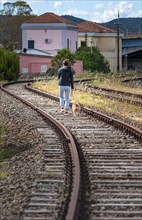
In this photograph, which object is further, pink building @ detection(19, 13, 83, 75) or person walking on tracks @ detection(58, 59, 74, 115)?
pink building @ detection(19, 13, 83, 75)

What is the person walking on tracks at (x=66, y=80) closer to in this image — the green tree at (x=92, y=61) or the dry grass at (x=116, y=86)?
the dry grass at (x=116, y=86)

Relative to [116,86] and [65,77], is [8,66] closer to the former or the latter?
[116,86]

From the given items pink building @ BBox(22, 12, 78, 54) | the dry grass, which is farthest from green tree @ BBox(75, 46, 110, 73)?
the dry grass

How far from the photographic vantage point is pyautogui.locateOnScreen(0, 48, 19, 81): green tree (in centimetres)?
4894

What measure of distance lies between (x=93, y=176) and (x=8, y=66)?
40.2 meters

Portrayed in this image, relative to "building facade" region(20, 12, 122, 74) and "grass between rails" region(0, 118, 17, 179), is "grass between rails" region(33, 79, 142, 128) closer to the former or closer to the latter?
"grass between rails" region(0, 118, 17, 179)

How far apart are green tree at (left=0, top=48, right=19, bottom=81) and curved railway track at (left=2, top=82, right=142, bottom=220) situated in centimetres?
3372

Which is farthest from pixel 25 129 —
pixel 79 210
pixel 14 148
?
pixel 79 210

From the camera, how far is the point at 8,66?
49.3m

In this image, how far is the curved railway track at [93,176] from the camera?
25.3ft

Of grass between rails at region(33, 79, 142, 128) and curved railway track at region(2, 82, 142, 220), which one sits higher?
grass between rails at region(33, 79, 142, 128)

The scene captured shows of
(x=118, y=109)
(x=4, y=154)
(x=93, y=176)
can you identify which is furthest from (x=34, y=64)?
(x=93, y=176)

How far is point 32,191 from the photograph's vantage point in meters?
8.73

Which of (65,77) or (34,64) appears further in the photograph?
(34,64)
